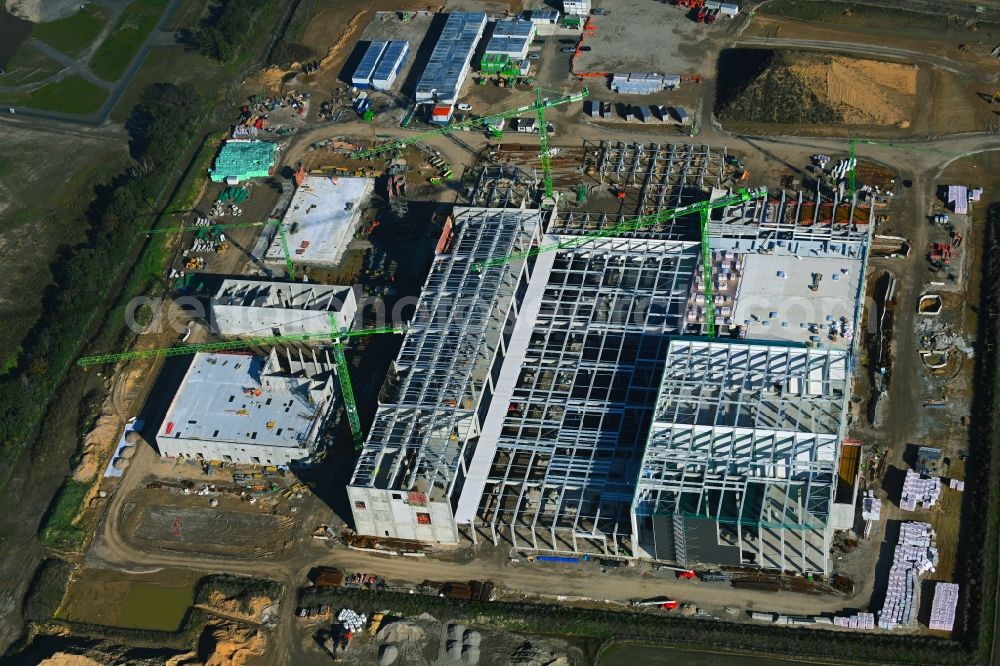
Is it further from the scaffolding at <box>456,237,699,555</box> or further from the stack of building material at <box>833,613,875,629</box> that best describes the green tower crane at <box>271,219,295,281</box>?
the stack of building material at <box>833,613,875,629</box>

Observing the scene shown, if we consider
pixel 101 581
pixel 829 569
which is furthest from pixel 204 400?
pixel 829 569

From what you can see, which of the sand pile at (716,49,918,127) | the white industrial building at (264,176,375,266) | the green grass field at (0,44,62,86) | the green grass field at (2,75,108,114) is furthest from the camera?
the green grass field at (0,44,62,86)

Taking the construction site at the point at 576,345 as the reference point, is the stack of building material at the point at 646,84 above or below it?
above

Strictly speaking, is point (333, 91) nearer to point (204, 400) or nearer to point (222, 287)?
point (222, 287)

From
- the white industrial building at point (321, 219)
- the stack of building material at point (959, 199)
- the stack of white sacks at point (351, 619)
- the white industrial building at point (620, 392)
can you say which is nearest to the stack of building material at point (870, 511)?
the white industrial building at point (620, 392)

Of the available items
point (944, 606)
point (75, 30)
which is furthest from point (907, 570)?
point (75, 30)

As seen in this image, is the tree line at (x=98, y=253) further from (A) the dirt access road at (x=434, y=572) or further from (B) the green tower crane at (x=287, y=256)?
(B) the green tower crane at (x=287, y=256)

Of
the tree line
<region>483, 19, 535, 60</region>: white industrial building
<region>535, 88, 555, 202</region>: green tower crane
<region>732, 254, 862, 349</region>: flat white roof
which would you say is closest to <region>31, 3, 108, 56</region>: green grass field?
the tree line
